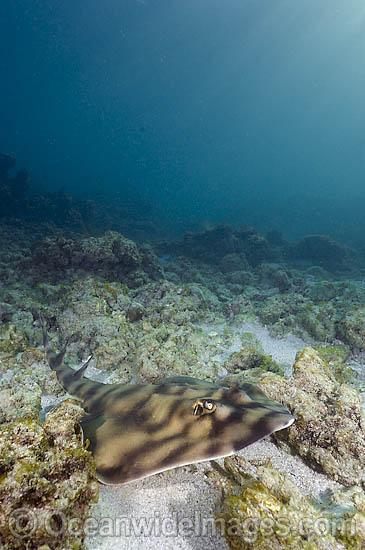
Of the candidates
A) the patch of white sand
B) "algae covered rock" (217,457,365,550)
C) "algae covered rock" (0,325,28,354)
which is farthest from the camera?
"algae covered rock" (0,325,28,354)

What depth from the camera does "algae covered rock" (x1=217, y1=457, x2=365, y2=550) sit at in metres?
1.38

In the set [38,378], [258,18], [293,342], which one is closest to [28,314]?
[38,378]

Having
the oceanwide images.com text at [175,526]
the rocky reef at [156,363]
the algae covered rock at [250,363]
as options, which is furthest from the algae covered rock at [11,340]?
the algae covered rock at [250,363]

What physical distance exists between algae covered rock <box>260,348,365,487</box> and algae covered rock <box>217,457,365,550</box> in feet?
1.46

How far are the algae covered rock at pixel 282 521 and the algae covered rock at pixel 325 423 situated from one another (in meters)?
0.45

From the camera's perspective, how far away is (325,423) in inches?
91.8

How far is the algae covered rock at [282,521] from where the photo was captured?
1379 mm

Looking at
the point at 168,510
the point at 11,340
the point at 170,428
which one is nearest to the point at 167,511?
the point at 168,510

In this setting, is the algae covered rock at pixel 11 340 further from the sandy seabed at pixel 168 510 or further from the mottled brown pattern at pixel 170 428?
the sandy seabed at pixel 168 510

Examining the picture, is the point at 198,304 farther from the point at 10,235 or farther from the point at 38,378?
the point at 10,235

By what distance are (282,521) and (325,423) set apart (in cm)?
116

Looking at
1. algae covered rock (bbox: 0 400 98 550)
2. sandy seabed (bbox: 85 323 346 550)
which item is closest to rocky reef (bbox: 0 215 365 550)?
algae covered rock (bbox: 0 400 98 550)

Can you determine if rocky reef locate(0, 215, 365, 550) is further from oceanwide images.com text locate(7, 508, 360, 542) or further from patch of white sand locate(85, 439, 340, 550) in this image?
patch of white sand locate(85, 439, 340, 550)

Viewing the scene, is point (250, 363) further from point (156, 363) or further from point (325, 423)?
point (325, 423)
